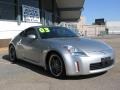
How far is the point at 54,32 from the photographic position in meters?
8.45

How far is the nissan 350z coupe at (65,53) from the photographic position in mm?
6629

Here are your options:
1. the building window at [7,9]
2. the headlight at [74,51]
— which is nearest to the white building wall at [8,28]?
the building window at [7,9]

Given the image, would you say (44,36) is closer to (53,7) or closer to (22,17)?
(22,17)

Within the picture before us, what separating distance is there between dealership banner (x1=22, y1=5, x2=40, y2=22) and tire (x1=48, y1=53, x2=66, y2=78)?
1247 centimetres

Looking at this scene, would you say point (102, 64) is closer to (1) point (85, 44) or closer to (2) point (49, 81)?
(1) point (85, 44)

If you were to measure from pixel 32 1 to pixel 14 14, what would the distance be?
3.36 metres

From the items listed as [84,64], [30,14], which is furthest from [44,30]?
[30,14]

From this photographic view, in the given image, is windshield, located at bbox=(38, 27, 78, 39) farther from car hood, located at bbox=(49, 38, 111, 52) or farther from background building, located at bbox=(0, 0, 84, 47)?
background building, located at bbox=(0, 0, 84, 47)

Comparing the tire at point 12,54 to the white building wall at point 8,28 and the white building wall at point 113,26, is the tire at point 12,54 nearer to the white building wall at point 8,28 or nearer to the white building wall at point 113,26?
the white building wall at point 8,28

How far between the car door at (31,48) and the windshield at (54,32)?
0.74ft

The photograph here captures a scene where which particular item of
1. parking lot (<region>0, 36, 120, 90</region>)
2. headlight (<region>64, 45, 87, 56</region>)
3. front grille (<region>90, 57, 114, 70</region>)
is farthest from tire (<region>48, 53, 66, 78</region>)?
front grille (<region>90, 57, 114, 70</region>)

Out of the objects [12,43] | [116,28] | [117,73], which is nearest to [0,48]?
[12,43]

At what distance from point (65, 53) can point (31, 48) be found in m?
1.82

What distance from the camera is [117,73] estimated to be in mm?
7535
